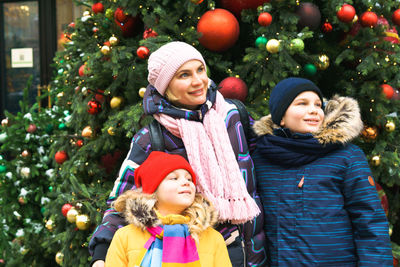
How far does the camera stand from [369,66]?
3039mm

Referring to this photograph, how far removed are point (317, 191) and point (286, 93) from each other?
0.54m

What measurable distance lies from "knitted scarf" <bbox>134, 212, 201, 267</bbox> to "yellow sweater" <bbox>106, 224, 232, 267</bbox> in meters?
0.04

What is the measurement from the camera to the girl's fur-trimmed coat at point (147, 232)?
187 cm

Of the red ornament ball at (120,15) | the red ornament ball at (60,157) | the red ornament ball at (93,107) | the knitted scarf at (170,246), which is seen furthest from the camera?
the red ornament ball at (60,157)

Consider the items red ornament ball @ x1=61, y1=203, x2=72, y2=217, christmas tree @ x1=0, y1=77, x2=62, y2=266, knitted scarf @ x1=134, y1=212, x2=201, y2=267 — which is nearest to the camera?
knitted scarf @ x1=134, y1=212, x2=201, y2=267

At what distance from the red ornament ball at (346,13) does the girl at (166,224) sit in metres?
1.83

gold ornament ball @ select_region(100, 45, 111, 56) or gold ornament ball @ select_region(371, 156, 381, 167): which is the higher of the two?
gold ornament ball @ select_region(100, 45, 111, 56)

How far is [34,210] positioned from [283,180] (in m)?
3.19

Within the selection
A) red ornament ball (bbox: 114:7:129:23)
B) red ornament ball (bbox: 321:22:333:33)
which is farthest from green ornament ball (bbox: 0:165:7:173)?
red ornament ball (bbox: 321:22:333:33)

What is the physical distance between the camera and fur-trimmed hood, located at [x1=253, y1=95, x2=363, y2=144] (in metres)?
2.08

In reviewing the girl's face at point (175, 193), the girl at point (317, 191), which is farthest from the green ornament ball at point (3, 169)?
the girl at point (317, 191)

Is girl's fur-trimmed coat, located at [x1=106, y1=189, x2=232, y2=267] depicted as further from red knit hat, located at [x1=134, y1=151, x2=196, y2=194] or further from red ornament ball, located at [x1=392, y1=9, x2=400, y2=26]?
red ornament ball, located at [x1=392, y1=9, x2=400, y2=26]

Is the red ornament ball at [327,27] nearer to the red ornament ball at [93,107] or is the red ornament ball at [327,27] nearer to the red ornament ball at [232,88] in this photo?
the red ornament ball at [232,88]

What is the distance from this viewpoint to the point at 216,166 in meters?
2.10
